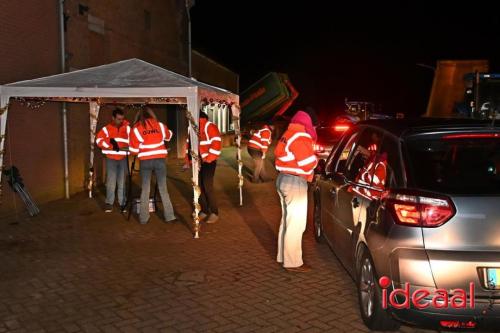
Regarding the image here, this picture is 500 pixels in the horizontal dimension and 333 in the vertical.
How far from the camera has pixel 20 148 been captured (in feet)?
32.0

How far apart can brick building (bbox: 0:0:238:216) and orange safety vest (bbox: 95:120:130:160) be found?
1.51 m

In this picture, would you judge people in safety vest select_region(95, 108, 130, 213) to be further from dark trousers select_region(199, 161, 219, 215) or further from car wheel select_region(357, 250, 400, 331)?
car wheel select_region(357, 250, 400, 331)

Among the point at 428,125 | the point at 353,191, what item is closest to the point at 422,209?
the point at 428,125

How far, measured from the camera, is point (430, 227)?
3811 mm

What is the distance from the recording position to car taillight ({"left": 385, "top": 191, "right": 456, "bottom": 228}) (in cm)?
379

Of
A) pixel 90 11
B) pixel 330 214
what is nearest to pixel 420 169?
pixel 330 214

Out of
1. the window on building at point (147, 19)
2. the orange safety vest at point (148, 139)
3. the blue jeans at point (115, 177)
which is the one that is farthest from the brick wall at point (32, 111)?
the window on building at point (147, 19)

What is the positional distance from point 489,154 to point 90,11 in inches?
403

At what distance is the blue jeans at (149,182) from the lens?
8422 mm

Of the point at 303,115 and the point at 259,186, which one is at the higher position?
the point at 303,115

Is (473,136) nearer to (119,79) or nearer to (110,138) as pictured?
(119,79)

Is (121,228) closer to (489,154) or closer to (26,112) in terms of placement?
(26,112)

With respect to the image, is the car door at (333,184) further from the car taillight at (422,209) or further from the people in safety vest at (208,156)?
the people in safety vest at (208,156)

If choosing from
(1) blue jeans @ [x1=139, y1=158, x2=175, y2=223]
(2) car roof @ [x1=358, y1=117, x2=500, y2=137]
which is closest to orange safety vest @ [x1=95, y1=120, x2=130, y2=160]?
(1) blue jeans @ [x1=139, y1=158, x2=175, y2=223]
